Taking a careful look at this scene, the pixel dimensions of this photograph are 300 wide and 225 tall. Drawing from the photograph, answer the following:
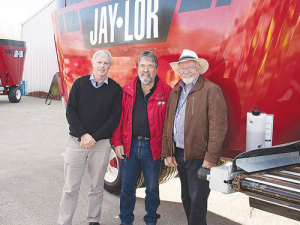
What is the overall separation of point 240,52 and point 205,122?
0.60 metres

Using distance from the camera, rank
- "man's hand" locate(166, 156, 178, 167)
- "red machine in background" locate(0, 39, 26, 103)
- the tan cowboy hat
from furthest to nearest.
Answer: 1. "red machine in background" locate(0, 39, 26, 103)
2. "man's hand" locate(166, 156, 178, 167)
3. the tan cowboy hat

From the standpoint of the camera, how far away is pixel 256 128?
2.28 m

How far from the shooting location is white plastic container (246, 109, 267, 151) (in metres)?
2.27

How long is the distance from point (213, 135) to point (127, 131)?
0.87 meters

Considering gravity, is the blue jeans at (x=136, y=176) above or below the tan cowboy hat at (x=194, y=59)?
below

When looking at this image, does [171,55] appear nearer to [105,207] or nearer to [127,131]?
[127,131]

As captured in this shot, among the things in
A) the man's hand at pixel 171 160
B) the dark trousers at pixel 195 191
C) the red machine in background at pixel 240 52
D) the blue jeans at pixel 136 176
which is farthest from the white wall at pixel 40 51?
the dark trousers at pixel 195 191

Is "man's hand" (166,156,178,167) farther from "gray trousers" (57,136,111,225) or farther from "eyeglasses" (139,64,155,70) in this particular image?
"eyeglasses" (139,64,155,70)

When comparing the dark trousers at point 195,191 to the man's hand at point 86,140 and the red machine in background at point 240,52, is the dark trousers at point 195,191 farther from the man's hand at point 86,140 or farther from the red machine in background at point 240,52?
the man's hand at point 86,140

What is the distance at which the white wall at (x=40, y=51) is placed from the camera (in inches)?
749

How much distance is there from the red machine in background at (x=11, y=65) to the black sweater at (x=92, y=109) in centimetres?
1328

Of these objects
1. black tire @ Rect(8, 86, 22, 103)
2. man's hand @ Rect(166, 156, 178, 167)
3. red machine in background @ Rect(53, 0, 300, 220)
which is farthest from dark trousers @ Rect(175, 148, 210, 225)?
black tire @ Rect(8, 86, 22, 103)

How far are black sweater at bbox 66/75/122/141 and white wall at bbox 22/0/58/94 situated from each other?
54.8ft

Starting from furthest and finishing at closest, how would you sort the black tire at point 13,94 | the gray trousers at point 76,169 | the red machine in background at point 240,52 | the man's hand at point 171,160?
the black tire at point 13,94 → the gray trousers at point 76,169 → the man's hand at point 171,160 → the red machine in background at point 240,52
